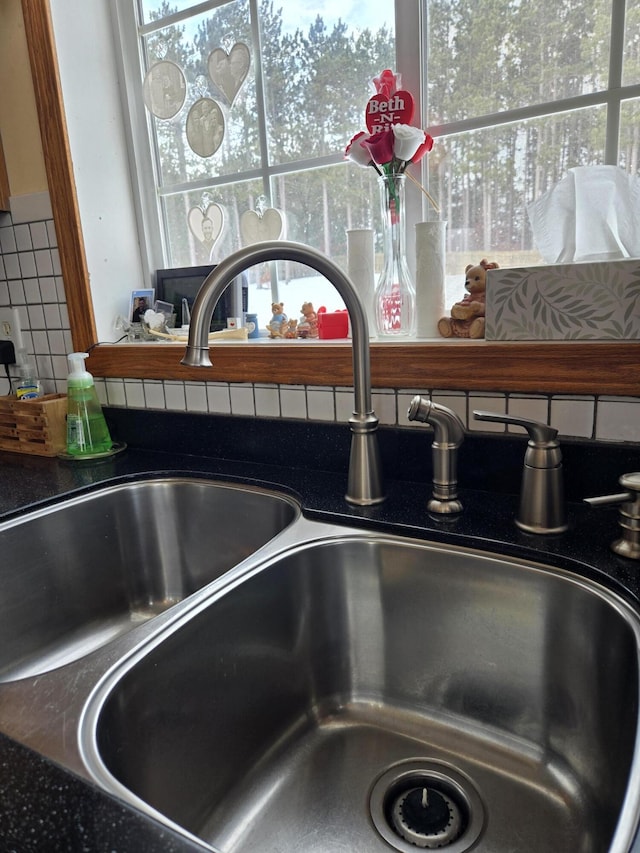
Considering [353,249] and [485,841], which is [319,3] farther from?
[485,841]

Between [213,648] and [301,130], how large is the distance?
43.4 inches

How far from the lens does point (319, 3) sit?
1.20 meters

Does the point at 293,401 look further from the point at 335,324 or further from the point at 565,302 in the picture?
the point at 565,302

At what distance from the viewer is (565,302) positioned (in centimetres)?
81

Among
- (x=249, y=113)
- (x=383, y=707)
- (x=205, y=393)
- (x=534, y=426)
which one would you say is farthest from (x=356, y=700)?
(x=249, y=113)

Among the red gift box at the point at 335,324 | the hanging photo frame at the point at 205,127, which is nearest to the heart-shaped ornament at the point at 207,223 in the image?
the hanging photo frame at the point at 205,127

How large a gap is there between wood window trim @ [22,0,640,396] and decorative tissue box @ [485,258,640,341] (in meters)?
0.02

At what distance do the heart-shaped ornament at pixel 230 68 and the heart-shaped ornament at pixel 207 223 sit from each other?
0.80ft

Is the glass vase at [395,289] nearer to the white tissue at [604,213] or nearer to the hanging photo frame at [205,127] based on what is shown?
the white tissue at [604,213]

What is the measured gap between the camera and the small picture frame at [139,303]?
1427 mm

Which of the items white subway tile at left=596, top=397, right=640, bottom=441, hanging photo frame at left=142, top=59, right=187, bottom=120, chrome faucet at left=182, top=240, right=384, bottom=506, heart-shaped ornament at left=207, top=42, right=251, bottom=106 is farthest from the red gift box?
hanging photo frame at left=142, top=59, right=187, bottom=120

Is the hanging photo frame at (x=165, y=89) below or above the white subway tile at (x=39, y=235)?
above

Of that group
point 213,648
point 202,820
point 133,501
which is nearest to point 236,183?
point 133,501

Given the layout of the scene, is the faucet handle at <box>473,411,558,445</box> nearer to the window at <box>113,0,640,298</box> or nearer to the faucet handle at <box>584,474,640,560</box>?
the faucet handle at <box>584,474,640,560</box>
